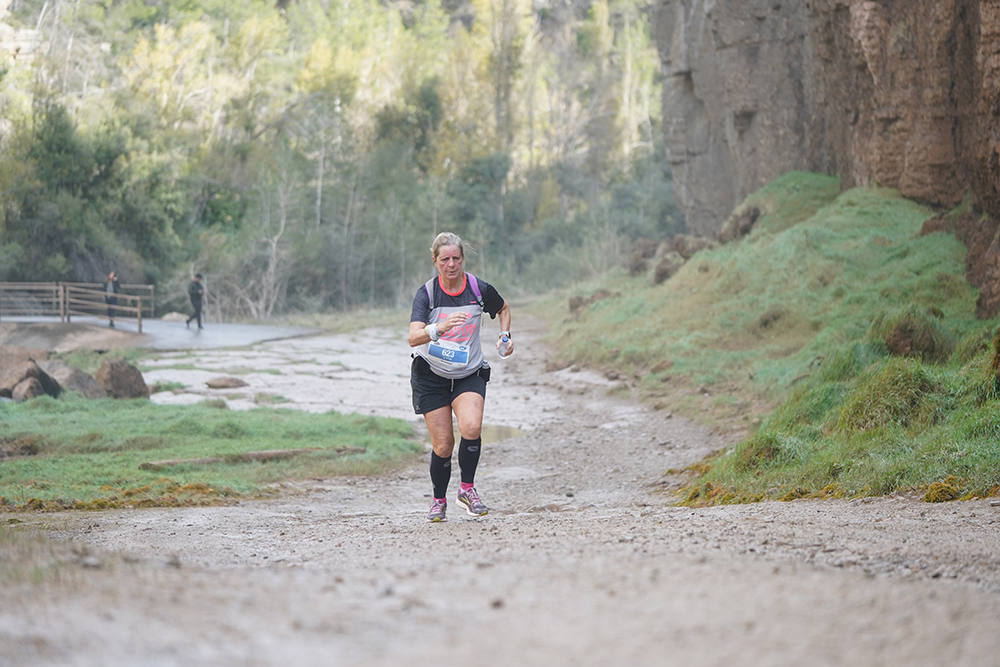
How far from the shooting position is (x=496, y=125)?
5169cm

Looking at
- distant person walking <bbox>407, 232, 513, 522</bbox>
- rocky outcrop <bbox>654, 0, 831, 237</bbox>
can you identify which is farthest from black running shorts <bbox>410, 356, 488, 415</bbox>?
rocky outcrop <bbox>654, 0, 831, 237</bbox>

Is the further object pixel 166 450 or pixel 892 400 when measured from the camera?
pixel 166 450

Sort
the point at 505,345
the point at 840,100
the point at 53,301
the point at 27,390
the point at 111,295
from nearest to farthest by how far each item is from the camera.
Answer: the point at 505,345 < the point at 27,390 < the point at 840,100 < the point at 111,295 < the point at 53,301

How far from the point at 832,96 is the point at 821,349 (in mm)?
8009

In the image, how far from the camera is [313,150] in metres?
44.1

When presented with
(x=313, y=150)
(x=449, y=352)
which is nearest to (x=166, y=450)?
(x=449, y=352)

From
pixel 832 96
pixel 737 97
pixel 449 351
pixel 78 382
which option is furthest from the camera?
pixel 737 97

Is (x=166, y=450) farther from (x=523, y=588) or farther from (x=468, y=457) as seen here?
(x=523, y=588)

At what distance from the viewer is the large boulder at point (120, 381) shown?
15.1 metres

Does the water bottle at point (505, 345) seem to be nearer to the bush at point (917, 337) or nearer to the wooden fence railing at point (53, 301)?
the bush at point (917, 337)

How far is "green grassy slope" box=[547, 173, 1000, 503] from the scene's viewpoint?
7.59m

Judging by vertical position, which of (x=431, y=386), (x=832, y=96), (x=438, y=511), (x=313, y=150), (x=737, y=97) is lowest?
(x=438, y=511)

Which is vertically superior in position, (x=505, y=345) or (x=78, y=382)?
(x=505, y=345)

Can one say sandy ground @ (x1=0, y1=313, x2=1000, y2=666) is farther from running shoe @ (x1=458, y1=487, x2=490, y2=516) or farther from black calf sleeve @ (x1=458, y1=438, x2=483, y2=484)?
black calf sleeve @ (x1=458, y1=438, x2=483, y2=484)
